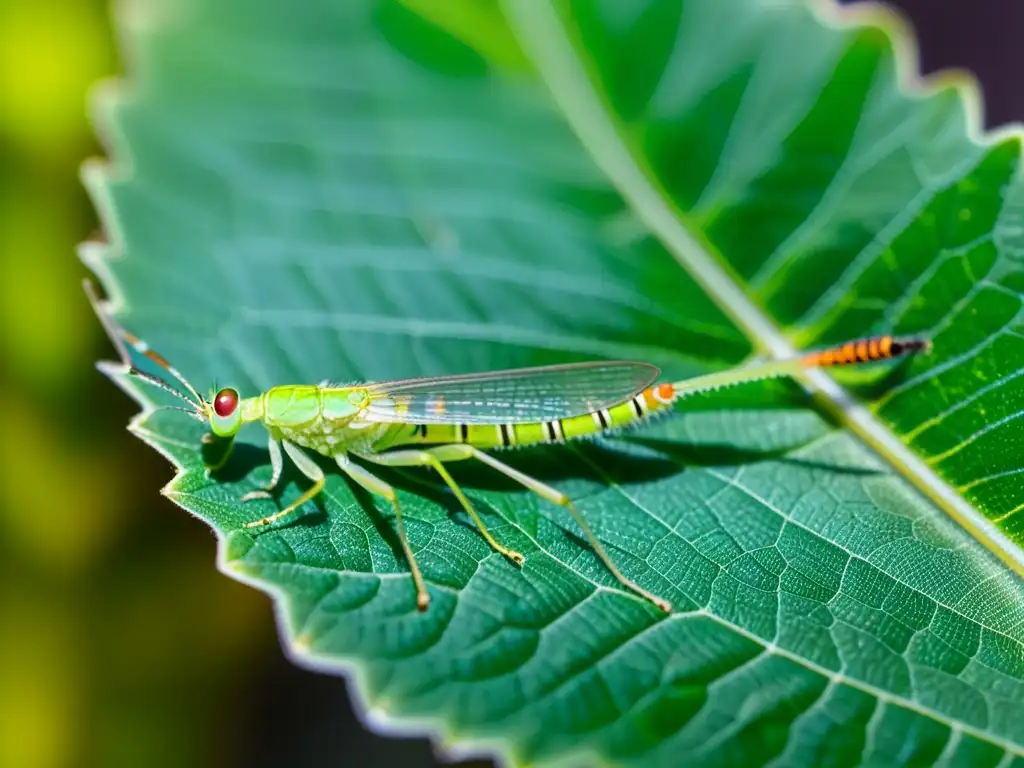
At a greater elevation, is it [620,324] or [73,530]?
[620,324]

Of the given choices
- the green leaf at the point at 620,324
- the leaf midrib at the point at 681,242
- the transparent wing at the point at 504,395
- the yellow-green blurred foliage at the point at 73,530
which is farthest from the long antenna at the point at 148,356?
the leaf midrib at the point at 681,242

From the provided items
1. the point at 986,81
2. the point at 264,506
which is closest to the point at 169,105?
the point at 264,506

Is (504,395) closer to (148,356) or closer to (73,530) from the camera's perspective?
(148,356)

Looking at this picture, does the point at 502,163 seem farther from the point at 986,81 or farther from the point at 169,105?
the point at 986,81

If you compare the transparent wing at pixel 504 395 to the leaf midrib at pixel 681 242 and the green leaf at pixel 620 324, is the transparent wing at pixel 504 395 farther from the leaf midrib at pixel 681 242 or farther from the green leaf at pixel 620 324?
the leaf midrib at pixel 681 242

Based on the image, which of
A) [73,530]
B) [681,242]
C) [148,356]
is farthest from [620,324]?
[73,530]
